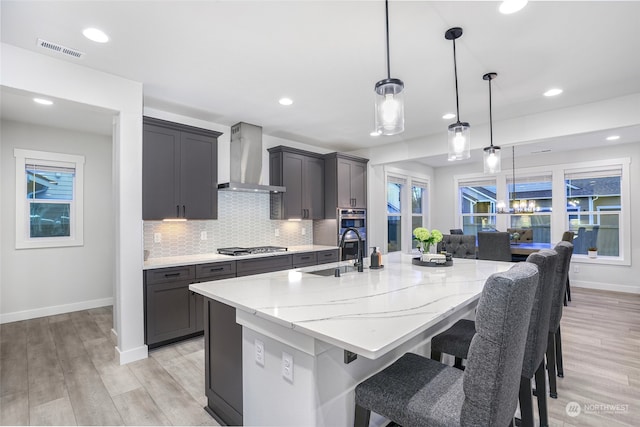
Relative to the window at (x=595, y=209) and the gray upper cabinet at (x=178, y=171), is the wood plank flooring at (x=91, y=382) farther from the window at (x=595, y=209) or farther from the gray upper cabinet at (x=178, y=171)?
the window at (x=595, y=209)

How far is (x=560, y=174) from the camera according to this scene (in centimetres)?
617

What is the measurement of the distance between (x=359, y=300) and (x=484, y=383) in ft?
2.31

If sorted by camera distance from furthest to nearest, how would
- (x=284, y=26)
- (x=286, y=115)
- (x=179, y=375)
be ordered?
1. (x=286, y=115)
2. (x=179, y=375)
3. (x=284, y=26)

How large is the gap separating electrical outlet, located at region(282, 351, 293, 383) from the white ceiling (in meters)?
2.10

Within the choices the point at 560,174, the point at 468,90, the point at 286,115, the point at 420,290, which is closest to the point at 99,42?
the point at 286,115

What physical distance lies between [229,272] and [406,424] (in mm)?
2976

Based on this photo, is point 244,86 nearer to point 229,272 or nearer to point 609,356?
point 229,272

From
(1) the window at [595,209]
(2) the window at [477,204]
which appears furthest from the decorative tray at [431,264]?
(2) the window at [477,204]

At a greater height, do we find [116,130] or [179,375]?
[116,130]

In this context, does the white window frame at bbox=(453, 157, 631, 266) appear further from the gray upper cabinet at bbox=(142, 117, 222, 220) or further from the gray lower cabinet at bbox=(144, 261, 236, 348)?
the gray lower cabinet at bbox=(144, 261, 236, 348)

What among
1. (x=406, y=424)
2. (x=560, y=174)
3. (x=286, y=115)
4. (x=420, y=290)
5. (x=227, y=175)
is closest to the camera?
(x=406, y=424)

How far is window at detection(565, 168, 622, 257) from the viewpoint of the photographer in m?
5.79

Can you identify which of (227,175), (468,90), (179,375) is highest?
(468,90)

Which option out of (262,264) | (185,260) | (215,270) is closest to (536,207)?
(262,264)
